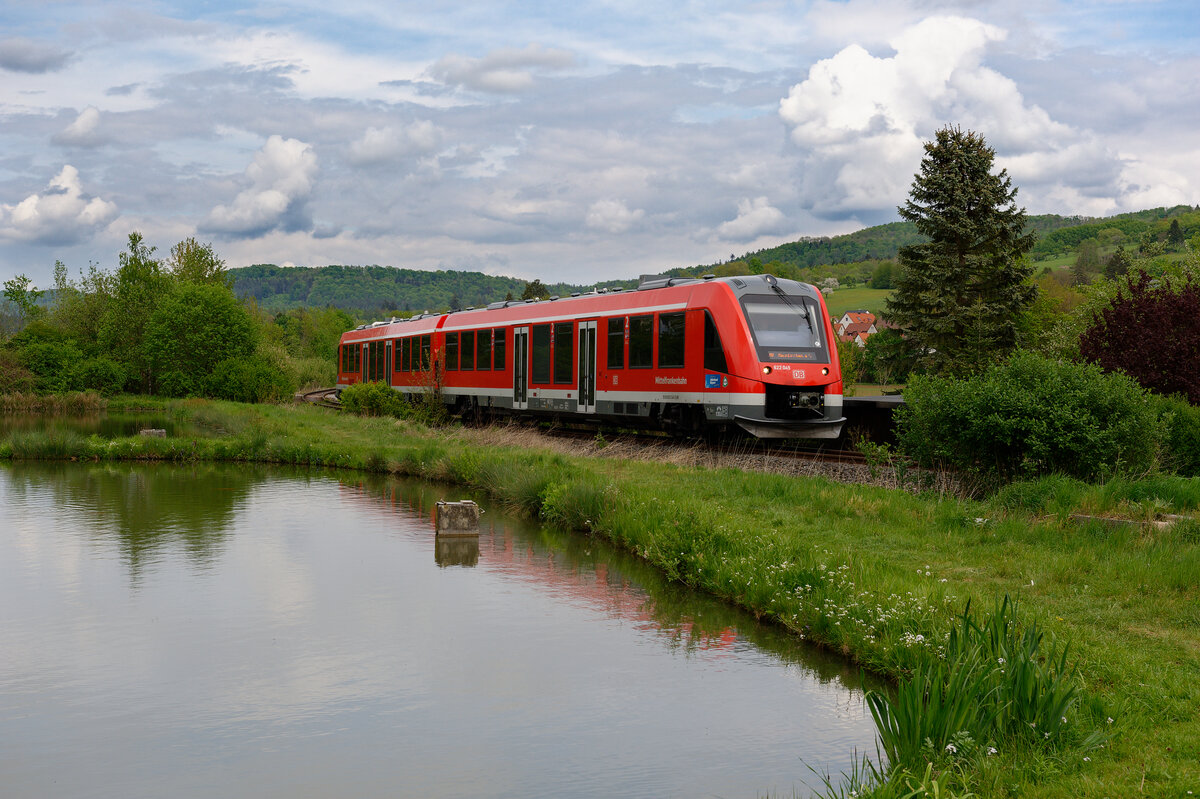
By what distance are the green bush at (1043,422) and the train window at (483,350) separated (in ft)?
57.9

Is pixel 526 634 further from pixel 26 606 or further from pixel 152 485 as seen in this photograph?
pixel 152 485

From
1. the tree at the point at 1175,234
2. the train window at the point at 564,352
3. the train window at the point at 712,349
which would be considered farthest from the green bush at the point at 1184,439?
the tree at the point at 1175,234

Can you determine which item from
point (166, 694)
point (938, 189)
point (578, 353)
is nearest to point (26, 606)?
point (166, 694)

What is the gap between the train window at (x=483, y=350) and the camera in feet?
101

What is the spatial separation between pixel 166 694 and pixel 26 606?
4.04 m

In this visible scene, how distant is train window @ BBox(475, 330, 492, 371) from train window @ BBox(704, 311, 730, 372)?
439 inches

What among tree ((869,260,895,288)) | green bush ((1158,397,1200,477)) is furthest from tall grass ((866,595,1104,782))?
tree ((869,260,895,288))

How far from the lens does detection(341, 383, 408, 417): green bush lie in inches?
1423

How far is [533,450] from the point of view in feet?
73.8

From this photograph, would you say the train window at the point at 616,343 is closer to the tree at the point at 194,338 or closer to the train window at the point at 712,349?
the train window at the point at 712,349

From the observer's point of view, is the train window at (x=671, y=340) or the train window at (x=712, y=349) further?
the train window at (x=671, y=340)

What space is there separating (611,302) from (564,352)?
229 cm

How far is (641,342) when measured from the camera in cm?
2323

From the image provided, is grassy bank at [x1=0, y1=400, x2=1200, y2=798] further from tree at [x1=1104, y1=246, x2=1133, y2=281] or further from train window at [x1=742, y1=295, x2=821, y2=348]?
tree at [x1=1104, y1=246, x2=1133, y2=281]
